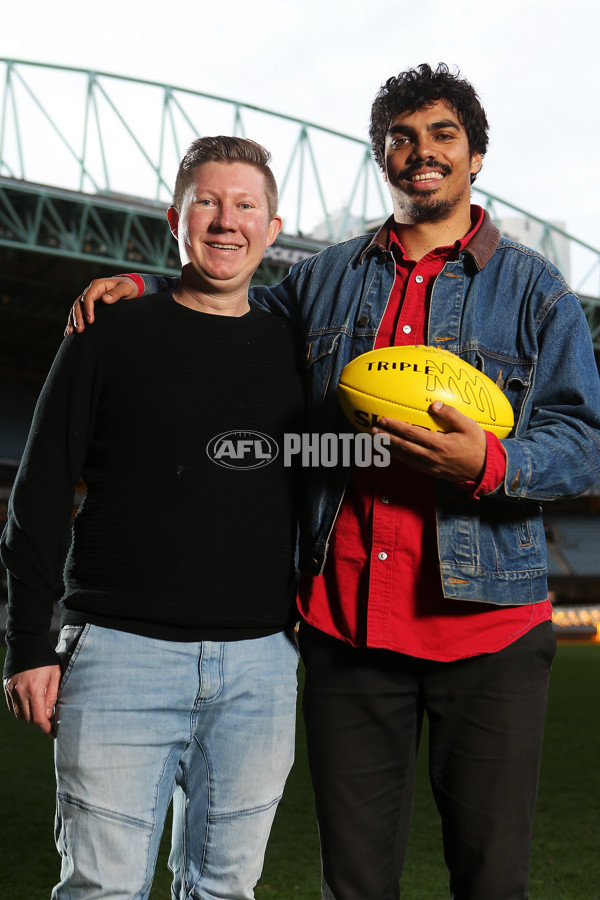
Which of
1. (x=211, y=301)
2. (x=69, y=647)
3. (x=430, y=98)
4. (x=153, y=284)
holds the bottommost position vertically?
(x=69, y=647)

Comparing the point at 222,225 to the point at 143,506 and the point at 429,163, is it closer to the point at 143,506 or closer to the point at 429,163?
the point at 429,163

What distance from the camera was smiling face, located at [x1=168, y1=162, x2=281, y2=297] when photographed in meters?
2.25

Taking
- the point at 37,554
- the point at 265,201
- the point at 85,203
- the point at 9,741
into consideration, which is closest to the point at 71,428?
the point at 37,554

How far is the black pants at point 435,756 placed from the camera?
2.20 metres

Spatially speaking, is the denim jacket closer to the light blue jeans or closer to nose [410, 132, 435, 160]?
nose [410, 132, 435, 160]

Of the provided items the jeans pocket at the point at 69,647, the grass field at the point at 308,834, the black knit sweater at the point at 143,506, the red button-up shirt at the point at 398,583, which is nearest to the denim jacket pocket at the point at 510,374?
the red button-up shirt at the point at 398,583

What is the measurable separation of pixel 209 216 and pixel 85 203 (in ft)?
68.3

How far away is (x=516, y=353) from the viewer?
7.54ft

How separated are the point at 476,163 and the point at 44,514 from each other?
1566 millimetres

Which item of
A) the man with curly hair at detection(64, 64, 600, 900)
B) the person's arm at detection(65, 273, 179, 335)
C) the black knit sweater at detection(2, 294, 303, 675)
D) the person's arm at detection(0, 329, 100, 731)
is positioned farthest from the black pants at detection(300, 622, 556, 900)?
the person's arm at detection(65, 273, 179, 335)

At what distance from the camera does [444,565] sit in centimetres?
221

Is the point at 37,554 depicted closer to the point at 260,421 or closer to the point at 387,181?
the point at 260,421

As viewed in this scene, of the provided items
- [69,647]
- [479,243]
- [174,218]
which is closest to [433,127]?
[479,243]

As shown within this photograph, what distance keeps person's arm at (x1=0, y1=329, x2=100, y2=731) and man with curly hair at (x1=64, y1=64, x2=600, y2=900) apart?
0.33 meters
